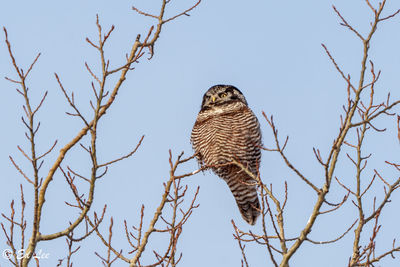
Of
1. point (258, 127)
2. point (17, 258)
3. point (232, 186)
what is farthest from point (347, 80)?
point (232, 186)

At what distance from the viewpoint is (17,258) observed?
5.43 meters

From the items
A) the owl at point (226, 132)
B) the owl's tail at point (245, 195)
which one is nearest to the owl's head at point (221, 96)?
the owl at point (226, 132)

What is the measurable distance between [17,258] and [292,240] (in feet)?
8.81

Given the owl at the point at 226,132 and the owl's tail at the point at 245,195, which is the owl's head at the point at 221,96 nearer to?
the owl at the point at 226,132

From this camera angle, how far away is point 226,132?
10820mm

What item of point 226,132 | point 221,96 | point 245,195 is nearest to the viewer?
point 226,132

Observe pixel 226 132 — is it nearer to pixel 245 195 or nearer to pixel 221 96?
pixel 221 96

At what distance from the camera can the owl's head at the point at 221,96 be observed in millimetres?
11227

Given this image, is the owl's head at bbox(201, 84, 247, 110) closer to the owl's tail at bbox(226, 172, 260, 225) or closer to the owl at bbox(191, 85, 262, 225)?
the owl at bbox(191, 85, 262, 225)

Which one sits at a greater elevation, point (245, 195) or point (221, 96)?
point (221, 96)

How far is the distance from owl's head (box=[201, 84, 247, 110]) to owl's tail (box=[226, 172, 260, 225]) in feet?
Answer: 4.66

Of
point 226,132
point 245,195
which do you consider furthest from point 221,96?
point 245,195

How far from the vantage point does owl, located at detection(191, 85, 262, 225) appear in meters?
10.8

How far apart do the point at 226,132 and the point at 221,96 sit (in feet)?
2.78
